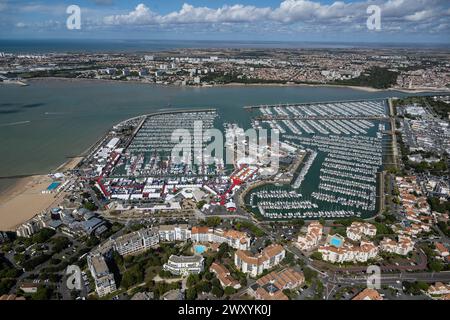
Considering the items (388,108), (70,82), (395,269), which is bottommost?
(395,269)

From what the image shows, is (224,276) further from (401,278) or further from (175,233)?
(401,278)

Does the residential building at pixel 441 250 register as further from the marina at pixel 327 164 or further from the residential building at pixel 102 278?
the residential building at pixel 102 278

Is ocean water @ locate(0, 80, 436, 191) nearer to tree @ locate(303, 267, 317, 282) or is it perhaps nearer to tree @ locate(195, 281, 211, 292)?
tree @ locate(195, 281, 211, 292)

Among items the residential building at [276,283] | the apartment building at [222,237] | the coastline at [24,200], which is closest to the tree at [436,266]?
the residential building at [276,283]

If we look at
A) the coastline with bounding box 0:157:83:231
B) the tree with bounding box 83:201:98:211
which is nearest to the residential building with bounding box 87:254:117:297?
the tree with bounding box 83:201:98:211
